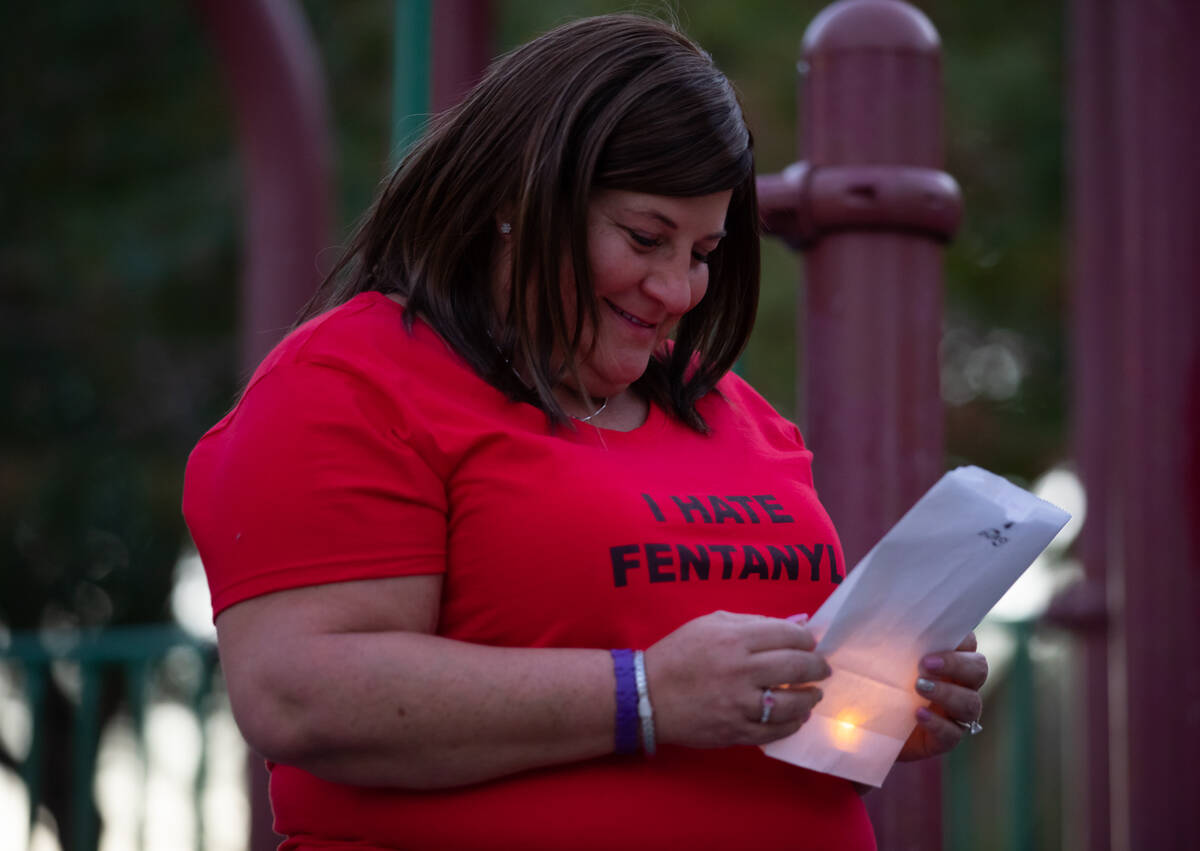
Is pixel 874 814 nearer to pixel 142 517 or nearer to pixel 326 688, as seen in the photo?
pixel 326 688

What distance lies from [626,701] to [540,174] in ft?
2.14

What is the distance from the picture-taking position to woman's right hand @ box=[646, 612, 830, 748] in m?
1.71

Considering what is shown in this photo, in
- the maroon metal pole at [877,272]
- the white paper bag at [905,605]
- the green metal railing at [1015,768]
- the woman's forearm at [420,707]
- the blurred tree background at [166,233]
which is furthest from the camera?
the blurred tree background at [166,233]

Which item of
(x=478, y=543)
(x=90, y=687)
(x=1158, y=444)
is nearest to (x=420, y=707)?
(x=478, y=543)

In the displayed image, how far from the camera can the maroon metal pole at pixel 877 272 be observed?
2559mm

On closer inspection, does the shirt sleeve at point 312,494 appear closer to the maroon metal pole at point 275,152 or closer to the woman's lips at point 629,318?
the woman's lips at point 629,318

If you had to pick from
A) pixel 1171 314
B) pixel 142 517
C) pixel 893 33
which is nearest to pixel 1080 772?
pixel 1171 314

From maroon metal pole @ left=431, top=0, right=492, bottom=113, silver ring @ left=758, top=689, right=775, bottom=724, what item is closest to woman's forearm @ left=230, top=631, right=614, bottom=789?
silver ring @ left=758, top=689, right=775, bottom=724

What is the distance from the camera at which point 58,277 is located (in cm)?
816

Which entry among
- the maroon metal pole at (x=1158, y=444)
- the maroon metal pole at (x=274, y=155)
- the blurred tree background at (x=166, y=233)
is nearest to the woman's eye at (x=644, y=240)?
the maroon metal pole at (x=274, y=155)

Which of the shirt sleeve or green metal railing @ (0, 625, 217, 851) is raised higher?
the shirt sleeve

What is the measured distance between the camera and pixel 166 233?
26.6 feet

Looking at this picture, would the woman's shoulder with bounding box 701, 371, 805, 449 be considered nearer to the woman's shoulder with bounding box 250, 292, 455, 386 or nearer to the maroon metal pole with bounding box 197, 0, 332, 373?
the woman's shoulder with bounding box 250, 292, 455, 386

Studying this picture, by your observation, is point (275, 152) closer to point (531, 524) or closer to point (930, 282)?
point (930, 282)
